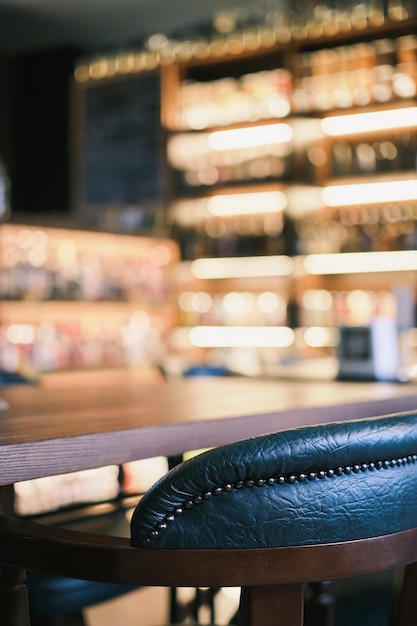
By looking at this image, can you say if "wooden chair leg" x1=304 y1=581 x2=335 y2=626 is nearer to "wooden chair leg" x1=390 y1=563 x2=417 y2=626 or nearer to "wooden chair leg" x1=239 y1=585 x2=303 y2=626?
"wooden chair leg" x1=390 y1=563 x2=417 y2=626

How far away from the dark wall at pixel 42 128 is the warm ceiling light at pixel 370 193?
3137 mm

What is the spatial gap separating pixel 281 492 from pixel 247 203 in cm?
599

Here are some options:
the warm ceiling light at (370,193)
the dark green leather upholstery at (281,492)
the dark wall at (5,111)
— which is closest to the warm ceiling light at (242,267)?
the warm ceiling light at (370,193)

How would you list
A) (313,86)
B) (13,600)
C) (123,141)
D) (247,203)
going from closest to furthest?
1. (13,600)
2. (313,86)
3. (247,203)
4. (123,141)

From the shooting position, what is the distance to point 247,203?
6883 millimetres

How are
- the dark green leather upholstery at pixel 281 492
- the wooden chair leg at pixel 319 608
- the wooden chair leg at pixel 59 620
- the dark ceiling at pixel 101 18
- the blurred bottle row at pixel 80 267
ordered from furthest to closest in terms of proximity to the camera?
the dark ceiling at pixel 101 18 → the blurred bottle row at pixel 80 267 → the wooden chair leg at pixel 59 620 → the wooden chair leg at pixel 319 608 → the dark green leather upholstery at pixel 281 492

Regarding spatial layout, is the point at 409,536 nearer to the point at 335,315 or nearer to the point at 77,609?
the point at 77,609

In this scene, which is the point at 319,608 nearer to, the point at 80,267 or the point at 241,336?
the point at 80,267

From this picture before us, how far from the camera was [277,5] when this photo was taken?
749cm

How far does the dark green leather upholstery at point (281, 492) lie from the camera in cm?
95

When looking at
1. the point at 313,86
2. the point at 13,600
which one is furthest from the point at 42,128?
the point at 13,600

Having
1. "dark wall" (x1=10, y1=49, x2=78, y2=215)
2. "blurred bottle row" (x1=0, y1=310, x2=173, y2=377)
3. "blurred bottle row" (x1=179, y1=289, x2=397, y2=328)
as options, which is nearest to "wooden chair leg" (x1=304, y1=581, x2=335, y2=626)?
"blurred bottle row" (x1=0, y1=310, x2=173, y2=377)

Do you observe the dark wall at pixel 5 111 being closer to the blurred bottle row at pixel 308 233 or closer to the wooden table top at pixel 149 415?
the blurred bottle row at pixel 308 233

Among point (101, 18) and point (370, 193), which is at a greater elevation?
point (101, 18)
